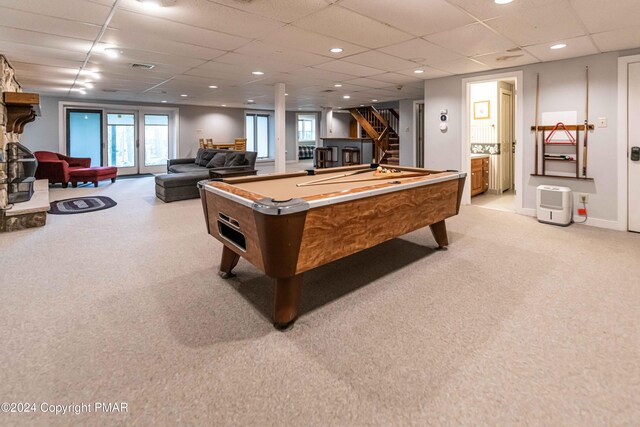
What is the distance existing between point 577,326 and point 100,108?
11.7 m

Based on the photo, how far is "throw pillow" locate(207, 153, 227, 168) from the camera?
812cm

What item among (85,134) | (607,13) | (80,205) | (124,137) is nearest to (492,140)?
(607,13)

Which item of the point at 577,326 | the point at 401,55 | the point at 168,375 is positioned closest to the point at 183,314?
the point at 168,375

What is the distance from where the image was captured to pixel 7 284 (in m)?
2.84

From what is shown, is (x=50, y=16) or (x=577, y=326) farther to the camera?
(x=50, y=16)

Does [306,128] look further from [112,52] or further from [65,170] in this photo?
[112,52]

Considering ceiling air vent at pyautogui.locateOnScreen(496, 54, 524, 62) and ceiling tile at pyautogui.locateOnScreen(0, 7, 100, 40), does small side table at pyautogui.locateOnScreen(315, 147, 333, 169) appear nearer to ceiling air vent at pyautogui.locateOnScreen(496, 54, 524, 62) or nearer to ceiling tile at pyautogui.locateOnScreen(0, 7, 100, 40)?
ceiling air vent at pyautogui.locateOnScreen(496, 54, 524, 62)

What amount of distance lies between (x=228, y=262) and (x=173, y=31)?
2499 mm

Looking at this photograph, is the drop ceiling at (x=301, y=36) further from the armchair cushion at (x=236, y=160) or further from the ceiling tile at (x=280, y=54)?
the armchair cushion at (x=236, y=160)

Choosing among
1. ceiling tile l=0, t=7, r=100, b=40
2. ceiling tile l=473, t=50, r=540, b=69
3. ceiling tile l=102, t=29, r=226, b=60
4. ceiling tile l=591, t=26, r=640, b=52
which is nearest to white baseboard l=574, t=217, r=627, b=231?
ceiling tile l=591, t=26, r=640, b=52

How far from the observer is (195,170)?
26.0ft

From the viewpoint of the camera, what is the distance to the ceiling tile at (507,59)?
181 inches

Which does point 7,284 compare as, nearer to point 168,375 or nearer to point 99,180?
point 168,375

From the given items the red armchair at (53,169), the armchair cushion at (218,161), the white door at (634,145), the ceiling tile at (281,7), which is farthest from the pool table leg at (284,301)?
the red armchair at (53,169)
